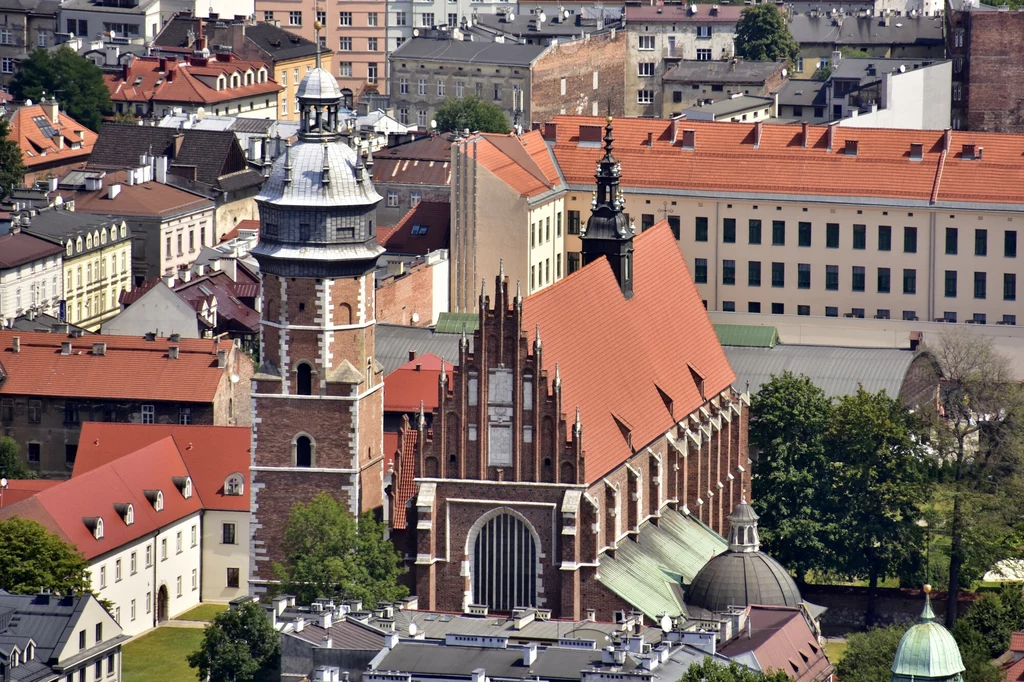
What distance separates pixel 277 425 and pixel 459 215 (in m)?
55.4

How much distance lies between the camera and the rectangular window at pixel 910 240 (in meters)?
183

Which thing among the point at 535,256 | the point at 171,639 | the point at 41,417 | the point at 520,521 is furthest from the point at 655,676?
the point at 535,256

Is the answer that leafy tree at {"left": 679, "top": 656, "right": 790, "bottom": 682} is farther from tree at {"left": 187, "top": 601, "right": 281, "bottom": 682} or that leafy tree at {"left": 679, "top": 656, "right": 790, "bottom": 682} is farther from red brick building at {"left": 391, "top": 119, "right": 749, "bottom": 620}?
tree at {"left": 187, "top": 601, "right": 281, "bottom": 682}

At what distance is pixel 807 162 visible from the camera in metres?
186

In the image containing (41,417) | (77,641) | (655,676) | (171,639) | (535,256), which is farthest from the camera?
(535,256)

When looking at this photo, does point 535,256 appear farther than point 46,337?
Yes

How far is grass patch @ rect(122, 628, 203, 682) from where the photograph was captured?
5295 inches

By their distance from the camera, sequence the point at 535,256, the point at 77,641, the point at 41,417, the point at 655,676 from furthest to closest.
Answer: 1. the point at 535,256
2. the point at 41,417
3. the point at 77,641
4. the point at 655,676

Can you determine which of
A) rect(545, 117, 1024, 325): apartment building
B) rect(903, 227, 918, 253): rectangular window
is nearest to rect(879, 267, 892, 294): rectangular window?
rect(545, 117, 1024, 325): apartment building

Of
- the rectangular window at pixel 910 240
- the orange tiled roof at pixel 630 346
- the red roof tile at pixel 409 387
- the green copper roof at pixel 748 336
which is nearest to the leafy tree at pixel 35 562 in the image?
the orange tiled roof at pixel 630 346

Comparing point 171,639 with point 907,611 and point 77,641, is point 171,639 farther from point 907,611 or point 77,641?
point 907,611

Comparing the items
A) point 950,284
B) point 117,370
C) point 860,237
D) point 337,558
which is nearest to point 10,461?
point 117,370

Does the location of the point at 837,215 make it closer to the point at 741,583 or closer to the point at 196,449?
the point at 196,449

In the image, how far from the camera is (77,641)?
12538 cm
